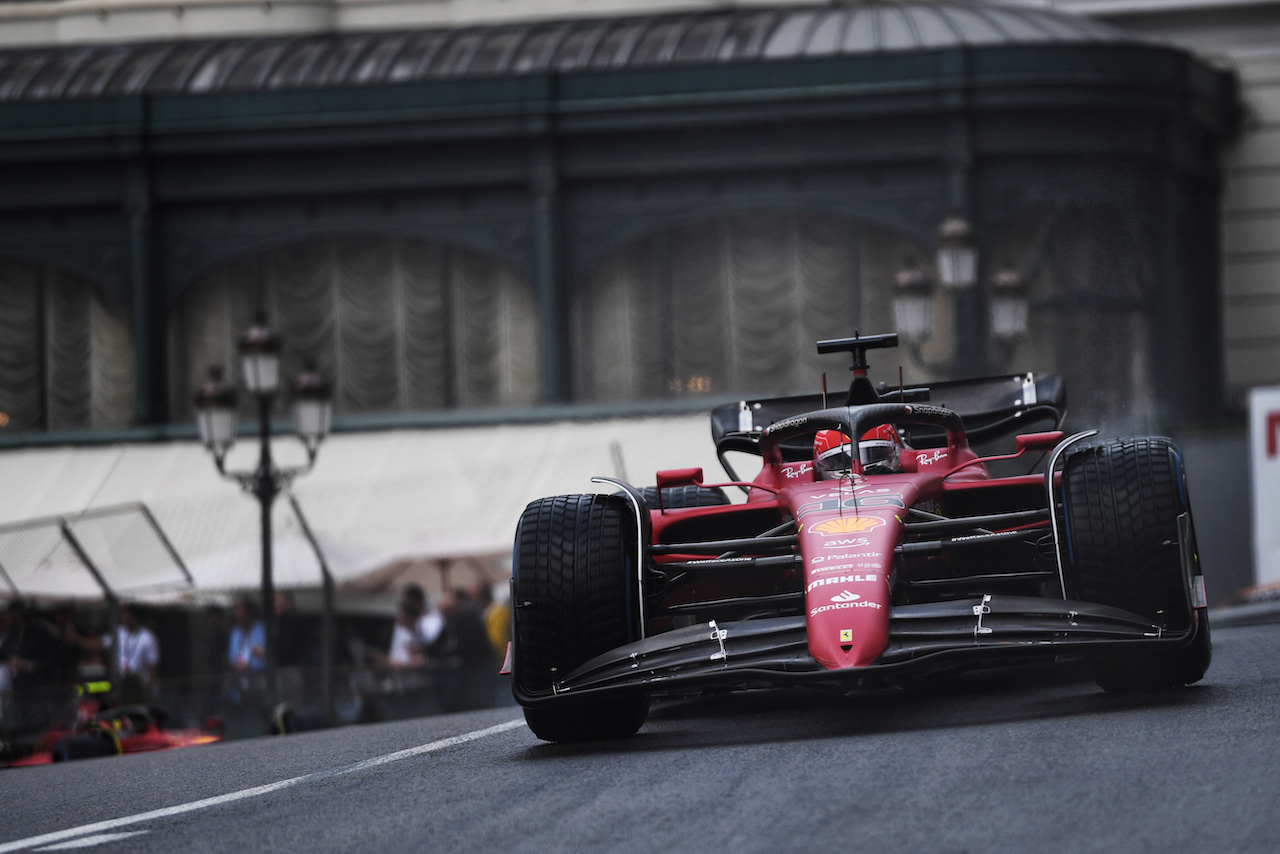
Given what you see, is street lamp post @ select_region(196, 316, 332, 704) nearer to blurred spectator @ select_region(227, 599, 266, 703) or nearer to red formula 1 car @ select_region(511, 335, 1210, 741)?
blurred spectator @ select_region(227, 599, 266, 703)

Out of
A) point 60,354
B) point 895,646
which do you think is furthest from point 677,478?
point 60,354

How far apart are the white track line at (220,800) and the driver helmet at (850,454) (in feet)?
6.64

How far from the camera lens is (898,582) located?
709 centimetres

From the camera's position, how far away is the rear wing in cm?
977

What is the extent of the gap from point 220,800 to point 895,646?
243cm

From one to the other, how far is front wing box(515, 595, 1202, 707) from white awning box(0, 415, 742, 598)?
9726 millimetres

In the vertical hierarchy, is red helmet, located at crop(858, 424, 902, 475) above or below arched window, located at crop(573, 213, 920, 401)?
below

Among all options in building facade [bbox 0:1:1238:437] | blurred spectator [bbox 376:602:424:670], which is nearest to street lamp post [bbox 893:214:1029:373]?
building facade [bbox 0:1:1238:437]

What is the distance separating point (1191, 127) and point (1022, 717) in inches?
756

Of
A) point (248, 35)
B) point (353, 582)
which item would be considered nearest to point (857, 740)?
point (353, 582)

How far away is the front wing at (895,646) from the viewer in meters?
6.29

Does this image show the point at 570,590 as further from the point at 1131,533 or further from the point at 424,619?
the point at 424,619

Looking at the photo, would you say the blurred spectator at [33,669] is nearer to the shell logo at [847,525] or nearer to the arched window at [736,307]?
the arched window at [736,307]

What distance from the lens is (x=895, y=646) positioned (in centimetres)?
635
